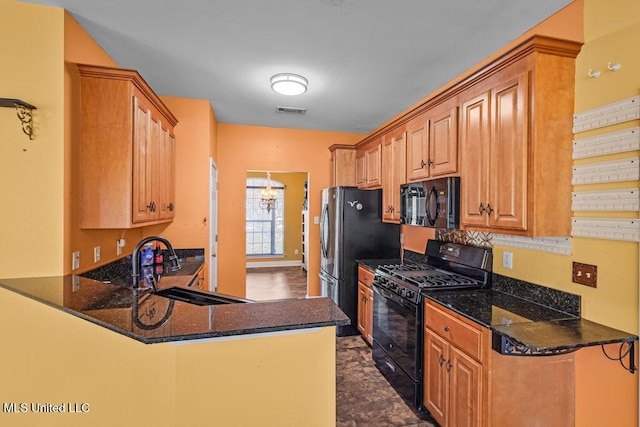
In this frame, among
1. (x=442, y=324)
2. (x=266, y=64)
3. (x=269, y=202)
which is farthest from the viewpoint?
(x=269, y=202)

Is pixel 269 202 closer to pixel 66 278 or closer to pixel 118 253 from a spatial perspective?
pixel 118 253

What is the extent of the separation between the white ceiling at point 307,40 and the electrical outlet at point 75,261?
1.56 meters

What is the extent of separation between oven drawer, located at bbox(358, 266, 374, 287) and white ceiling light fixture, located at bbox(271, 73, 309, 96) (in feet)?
6.60

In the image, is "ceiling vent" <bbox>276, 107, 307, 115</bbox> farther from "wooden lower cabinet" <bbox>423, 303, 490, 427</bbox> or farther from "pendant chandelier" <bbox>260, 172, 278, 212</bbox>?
"pendant chandelier" <bbox>260, 172, 278, 212</bbox>

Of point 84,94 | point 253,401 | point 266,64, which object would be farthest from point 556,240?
point 84,94

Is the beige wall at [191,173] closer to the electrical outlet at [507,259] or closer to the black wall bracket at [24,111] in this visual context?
the black wall bracket at [24,111]

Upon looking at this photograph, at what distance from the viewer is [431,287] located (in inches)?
89.7

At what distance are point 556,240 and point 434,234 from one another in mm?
1332

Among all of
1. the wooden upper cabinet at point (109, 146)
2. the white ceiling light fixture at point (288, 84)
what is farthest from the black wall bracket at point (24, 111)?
the white ceiling light fixture at point (288, 84)

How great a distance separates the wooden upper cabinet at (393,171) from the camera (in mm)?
3182

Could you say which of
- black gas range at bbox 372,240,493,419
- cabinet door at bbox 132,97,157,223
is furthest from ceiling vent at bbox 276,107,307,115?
black gas range at bbox 372,240,493,419

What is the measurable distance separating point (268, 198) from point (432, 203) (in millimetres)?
5759

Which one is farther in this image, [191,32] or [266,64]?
[266,64]

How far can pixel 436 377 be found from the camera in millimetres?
2143
